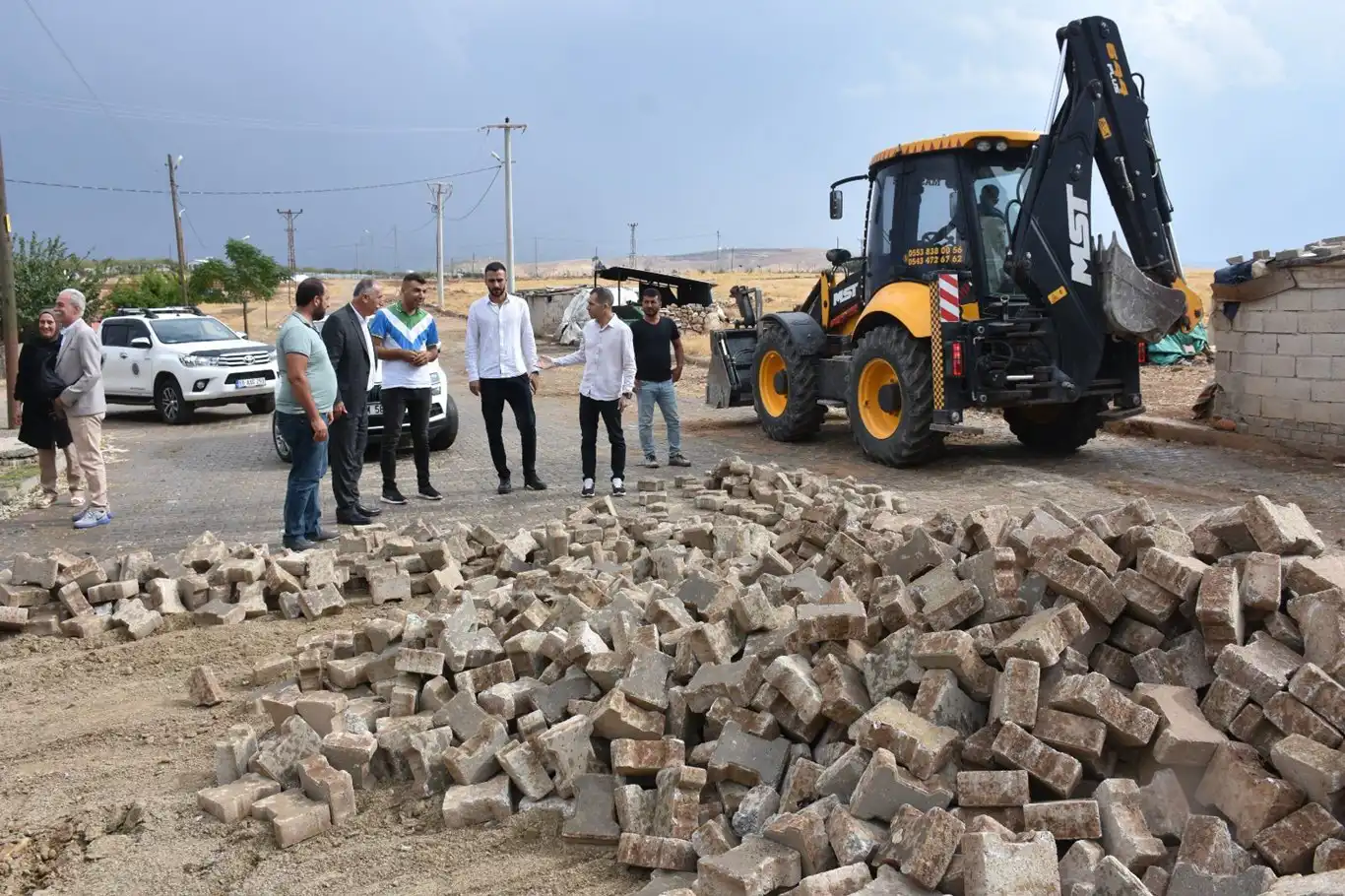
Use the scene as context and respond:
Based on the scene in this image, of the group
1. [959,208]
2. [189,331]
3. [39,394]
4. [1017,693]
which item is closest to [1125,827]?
[1017,693]

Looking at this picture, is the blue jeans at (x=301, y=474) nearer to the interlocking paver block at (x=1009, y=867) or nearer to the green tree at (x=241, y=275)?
the interlocking paver block at (x=1009, y=867)

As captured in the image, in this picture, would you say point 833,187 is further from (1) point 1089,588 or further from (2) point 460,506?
(1) point 1089,588

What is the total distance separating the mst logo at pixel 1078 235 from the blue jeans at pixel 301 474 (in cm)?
628

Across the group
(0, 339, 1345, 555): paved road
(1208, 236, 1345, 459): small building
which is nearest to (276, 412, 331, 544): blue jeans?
(0, 339, 1345, 555): paved road

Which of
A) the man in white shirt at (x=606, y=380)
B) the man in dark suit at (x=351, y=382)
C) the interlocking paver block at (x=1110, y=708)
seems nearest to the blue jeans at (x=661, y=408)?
the man in white shirt at (x=606, y=380)

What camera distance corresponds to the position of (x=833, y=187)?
11203 millimetres

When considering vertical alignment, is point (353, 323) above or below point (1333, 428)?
above

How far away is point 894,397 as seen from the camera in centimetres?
1049

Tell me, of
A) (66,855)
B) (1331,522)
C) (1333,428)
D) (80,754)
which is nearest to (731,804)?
(66,855)

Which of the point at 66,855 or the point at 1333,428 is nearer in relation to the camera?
the point at 66,855

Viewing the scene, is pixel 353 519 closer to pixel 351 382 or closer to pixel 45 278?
pixel 351 382

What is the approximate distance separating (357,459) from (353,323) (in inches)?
39.8

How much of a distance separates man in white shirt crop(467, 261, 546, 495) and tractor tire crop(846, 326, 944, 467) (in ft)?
11.0

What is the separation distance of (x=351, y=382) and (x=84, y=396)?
2.33 meters
